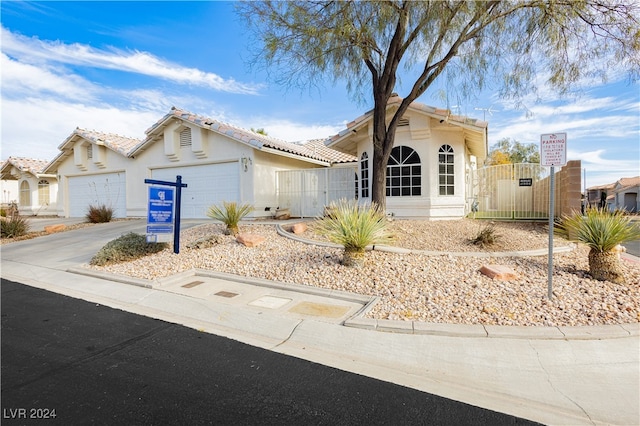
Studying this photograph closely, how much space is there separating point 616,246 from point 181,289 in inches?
316

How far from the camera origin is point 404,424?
9.19 ft

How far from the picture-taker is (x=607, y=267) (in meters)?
6.14

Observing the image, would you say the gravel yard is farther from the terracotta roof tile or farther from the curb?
the terracotta roof tile

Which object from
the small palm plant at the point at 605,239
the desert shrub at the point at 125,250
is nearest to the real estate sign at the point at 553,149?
the small palm plant at the point at 605,239

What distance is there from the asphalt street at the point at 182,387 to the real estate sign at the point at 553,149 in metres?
4.03

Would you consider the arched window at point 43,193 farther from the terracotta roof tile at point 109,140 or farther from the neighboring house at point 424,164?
the neighboring house at point 424,164

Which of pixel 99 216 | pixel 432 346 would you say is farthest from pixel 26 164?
pixel 432 346

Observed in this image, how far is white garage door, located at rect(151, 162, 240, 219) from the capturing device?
15.0m

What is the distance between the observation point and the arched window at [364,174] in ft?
43.2

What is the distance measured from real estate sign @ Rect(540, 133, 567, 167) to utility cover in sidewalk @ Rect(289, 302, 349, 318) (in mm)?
3876

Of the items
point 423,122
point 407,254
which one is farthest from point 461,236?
point 423,122

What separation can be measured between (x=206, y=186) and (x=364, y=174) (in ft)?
23.6

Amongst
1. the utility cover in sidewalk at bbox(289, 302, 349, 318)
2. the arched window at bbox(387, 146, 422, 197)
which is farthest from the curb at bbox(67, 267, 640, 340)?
the arched window at bbox(387, 146, 422, 197)

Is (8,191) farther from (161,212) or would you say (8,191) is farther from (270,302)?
(270,302)
